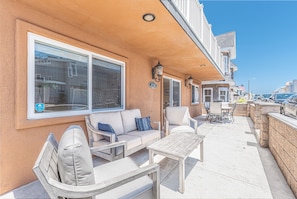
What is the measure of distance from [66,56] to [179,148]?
8.78 ft

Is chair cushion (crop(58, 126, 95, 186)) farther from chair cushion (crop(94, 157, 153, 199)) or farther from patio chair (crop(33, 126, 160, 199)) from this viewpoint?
chair cushion (crop(94, 157, 153, 199))

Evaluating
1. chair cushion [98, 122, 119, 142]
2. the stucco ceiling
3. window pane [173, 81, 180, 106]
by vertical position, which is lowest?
chair cushion [98, 122, 119, 142]

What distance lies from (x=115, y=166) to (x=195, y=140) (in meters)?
1.60

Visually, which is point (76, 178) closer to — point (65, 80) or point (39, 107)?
point (39, 107)

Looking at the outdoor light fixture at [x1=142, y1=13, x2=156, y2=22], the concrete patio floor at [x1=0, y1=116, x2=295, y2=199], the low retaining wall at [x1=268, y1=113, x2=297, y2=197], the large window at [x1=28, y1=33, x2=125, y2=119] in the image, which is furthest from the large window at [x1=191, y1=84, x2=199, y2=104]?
the outdoor light fixture at [x1=142, y1=13, x2=156, y2=22]

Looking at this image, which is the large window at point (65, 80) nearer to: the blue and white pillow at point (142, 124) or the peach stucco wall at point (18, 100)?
the peach stucco wall at point (18, 100)

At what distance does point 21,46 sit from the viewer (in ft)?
6.88

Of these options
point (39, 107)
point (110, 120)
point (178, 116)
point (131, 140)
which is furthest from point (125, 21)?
point (178, 116)

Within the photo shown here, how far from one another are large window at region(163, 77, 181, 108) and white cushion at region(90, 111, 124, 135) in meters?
3.25

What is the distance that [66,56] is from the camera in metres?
2.75

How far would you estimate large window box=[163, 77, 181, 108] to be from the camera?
6168 mm

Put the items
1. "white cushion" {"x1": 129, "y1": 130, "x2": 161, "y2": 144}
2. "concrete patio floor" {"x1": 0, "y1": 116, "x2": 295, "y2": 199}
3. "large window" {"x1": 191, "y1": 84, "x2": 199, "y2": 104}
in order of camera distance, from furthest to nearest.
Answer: "large window" {"x1": 191, "y1": 84, "x2": 199, "y2": 104} → "white cushion" {"x1": 129, "y1": 130, "x2": 161, "y2": 144} → "concrete patio floor" {"x1": 0, "y1": 116, "x2": 295, "y2": 199}

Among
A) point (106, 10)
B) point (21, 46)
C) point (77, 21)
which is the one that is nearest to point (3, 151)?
point (21, 46)

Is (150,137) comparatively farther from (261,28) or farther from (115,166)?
(261,28)
